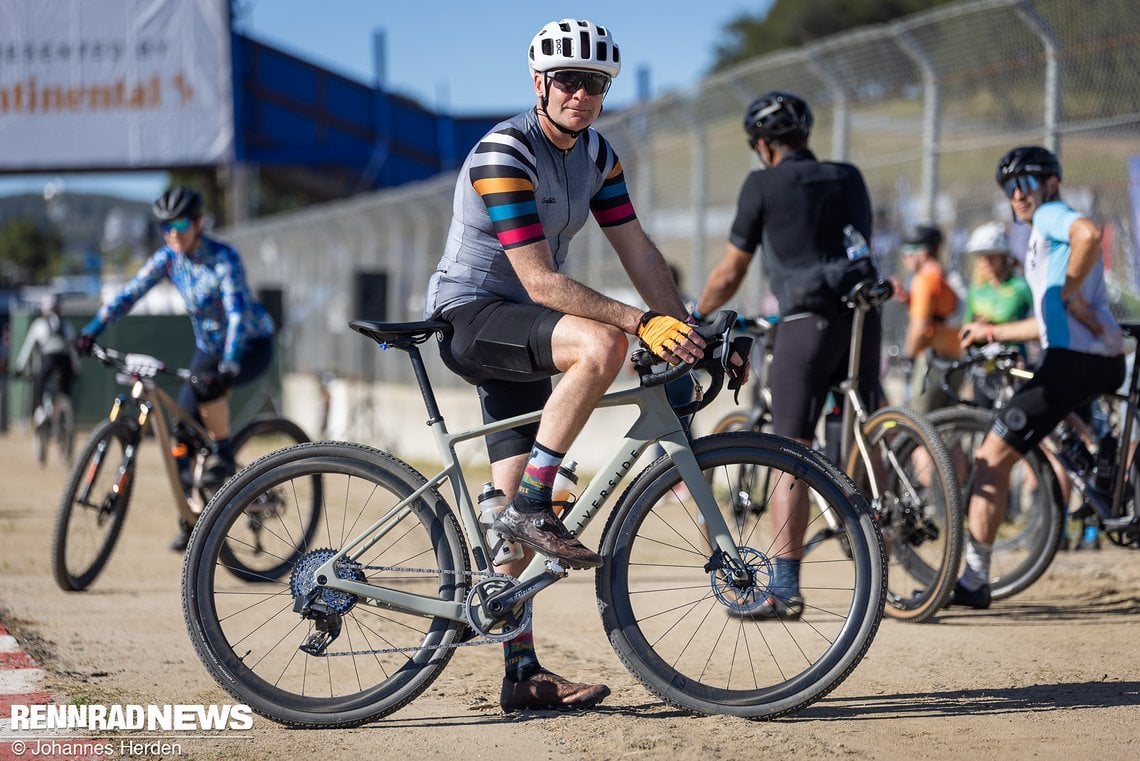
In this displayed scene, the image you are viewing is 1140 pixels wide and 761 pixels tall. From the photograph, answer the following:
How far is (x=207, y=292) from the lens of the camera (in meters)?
7.71

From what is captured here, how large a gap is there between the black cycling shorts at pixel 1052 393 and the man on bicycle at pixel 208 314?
12.9 feet

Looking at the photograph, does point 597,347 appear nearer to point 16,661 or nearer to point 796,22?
point 16,661

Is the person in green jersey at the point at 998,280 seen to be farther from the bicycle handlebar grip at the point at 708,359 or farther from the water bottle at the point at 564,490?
the water bottle at the point at 564,490

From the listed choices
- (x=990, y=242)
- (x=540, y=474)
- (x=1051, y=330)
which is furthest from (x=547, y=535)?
(x=990, y=242)

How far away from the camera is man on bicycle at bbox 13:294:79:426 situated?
1622cm

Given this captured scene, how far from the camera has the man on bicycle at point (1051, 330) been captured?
5.76 meters

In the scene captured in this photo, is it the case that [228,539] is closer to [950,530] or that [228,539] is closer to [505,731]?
[505,731]

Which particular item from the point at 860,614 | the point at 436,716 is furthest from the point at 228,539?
the point at 860,614

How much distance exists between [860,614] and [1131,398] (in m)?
2.51

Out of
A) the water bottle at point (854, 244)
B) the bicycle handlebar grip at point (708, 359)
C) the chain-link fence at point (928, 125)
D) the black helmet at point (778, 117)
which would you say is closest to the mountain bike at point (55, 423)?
the chain-link fence at point (928, 125)

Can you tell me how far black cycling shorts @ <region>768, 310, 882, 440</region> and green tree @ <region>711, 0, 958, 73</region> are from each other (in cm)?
5873

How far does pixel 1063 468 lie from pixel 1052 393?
669 millimetres

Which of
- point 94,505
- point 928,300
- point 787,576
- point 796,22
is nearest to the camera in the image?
point 787,576

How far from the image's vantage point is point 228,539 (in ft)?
14.6
